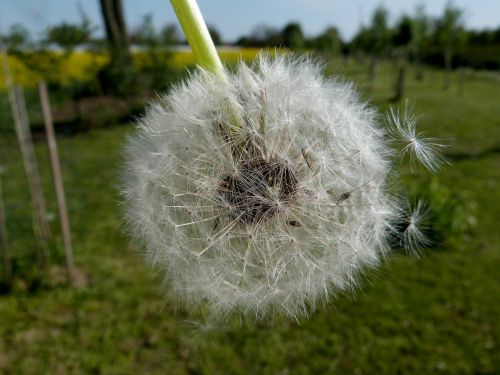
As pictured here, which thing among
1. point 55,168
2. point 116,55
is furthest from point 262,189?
point 116,55

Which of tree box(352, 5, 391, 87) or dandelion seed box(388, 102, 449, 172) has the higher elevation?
tree box(352, 5, 391, 87)

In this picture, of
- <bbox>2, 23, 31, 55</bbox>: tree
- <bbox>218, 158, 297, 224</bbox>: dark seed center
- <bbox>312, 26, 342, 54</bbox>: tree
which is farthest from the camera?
<bbox>312, 26, 342, 54</bbox>: tree

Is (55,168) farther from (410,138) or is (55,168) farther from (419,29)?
(419,29)

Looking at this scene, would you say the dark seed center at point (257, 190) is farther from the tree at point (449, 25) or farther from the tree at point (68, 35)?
the tree at point (449, 25)

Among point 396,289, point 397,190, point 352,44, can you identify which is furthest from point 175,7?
point 352,44

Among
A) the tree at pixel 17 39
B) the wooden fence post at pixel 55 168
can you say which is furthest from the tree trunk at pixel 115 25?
the wooden fence post at pixel 55 168

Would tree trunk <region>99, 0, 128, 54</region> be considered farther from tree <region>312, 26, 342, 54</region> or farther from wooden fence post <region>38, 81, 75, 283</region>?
tree <region>312, 26, 342, 54</region>

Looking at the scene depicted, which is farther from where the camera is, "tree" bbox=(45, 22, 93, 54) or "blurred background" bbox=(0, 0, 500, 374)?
"tree" bbox=(45, 22, 93, 54)

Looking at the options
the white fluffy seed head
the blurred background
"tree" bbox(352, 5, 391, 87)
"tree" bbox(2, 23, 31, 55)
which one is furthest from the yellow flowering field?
"tree" bbox(352, 5, 391, 87)

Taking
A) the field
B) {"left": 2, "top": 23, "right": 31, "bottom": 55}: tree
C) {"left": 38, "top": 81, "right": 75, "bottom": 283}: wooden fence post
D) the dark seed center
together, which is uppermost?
{"left": 2, "top": 23, "right": 31, "bottom": 55}: tree
